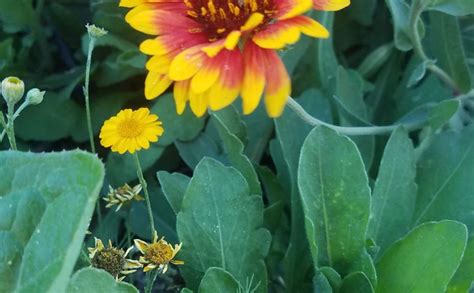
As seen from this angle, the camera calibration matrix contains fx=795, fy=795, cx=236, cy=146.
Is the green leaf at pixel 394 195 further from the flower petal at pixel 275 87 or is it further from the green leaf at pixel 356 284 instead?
the flower petal at pixel 275 87

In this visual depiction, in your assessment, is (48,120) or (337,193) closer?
(337,193)

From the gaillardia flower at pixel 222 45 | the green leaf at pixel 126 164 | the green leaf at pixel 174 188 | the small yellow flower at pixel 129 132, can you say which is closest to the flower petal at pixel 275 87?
the gaillardia flower at pixel 222 45

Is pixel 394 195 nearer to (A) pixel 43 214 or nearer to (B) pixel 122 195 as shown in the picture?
(B) pixel 122 195

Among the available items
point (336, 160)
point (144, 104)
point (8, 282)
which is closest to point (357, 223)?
point (336, 160)

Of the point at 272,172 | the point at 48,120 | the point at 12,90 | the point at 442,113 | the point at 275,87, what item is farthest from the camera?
the point at 48,120

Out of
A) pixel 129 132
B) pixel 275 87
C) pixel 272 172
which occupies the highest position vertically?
pixel 275 87

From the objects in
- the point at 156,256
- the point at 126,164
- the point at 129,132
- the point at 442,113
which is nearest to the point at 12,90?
the point at 129,132

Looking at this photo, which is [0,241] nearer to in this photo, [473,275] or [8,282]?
[8,282]
